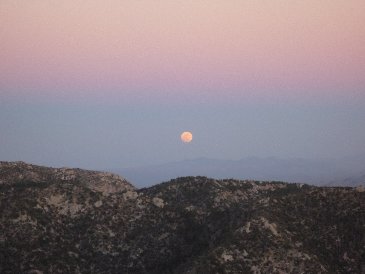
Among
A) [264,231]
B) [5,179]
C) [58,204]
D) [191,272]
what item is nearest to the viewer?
[191,272]

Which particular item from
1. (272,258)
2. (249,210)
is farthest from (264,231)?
(249,210)

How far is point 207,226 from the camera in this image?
202ft

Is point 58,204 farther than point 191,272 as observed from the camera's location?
Yes

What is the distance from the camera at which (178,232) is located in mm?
59719

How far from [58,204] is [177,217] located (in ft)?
58.2

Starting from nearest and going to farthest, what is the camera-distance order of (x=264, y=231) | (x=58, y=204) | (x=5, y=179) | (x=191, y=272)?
A: (x=191, y=272)
(x=264, y=231)
(x=58, y=204)
(x=5, y=179)

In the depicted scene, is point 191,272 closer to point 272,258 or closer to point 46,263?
point 272,258

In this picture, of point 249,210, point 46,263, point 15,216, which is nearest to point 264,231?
point 249,210

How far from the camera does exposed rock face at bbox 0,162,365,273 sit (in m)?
47.7

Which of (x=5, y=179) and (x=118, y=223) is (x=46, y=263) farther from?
(x=5, y=179)

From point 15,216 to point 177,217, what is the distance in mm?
22813

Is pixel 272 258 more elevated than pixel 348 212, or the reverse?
pixel 348 212

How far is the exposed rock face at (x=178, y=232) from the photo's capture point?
47656 millimetres

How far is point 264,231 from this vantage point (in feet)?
164
